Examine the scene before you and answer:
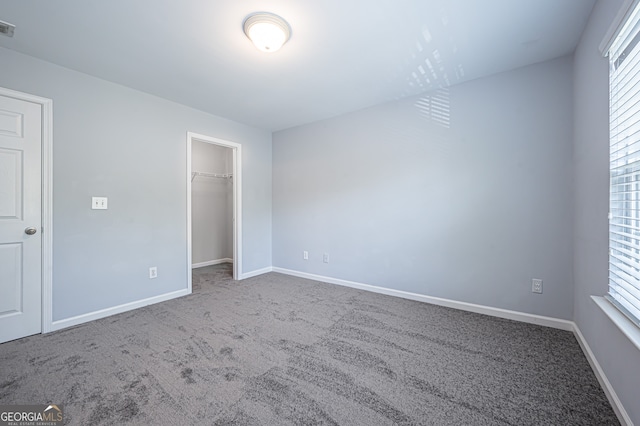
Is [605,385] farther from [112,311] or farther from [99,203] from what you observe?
[99,203]

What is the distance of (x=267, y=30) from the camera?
1898 mm

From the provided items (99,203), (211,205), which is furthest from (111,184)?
(211,205)

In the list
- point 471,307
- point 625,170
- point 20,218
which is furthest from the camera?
point 471,307

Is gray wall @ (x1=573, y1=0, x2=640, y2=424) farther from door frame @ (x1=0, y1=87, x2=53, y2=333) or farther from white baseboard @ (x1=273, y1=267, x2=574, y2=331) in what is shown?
door frame @ (x1=0, y1=87, x2=53, y2=333)

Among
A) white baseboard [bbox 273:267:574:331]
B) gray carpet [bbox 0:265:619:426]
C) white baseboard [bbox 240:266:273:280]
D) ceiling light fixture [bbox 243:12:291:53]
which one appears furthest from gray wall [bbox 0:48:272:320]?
white baseboard [bbox 273:267:574:331]

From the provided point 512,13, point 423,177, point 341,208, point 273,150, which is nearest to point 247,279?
point 341,208

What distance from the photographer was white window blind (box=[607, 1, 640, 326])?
1.31 meters

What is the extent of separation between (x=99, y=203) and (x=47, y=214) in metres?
0.40

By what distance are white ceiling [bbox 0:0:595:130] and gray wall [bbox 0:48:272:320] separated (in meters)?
0.22

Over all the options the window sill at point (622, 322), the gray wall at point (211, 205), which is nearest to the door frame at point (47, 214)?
the gray wall at point (211, 205)

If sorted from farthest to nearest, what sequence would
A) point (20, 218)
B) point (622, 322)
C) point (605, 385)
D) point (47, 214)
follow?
point (47, 214) < point (20, 218) < point (605, 385) < point (622, 322)

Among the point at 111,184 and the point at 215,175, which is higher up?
the point at 215,175

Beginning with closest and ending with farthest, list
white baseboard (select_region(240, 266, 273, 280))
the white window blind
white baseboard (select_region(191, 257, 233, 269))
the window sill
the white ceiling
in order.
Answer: the window sill < the white window blind < the white ceiling < white baseboard (select_region(240, 266, 273, 280)) < white baseboard (select_region(191, 257, 233, 269))

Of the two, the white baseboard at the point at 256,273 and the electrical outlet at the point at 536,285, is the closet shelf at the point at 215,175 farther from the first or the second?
the electrical outlet at the point at 536,285
